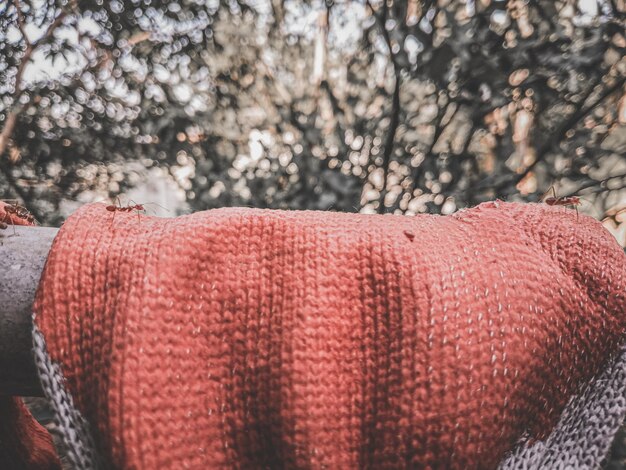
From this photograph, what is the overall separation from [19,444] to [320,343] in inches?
26.9

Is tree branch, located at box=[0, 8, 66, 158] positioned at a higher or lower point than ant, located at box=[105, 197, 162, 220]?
higher

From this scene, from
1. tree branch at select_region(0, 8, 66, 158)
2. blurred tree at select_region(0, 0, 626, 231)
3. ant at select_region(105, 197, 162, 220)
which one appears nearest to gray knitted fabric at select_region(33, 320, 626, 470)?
ant at select_region(105, 197, 162, 220)

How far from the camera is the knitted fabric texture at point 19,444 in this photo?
77cm

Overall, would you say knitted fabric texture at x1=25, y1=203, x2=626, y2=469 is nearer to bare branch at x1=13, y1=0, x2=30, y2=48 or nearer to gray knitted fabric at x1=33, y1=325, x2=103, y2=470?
gray knitted fabric at x1=33, y1=325, x2=103, y2=470

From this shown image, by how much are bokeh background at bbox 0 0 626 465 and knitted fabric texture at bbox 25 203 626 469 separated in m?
0.72

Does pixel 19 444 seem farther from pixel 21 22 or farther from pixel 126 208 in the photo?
pixel 21 22

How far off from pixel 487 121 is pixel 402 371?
3.34ft

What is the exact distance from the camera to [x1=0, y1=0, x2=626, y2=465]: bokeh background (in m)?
1.19

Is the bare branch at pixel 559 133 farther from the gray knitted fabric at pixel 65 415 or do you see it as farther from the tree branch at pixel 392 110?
the gray knitted fabric at pixel 65 415

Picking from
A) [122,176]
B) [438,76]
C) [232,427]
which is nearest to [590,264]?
[232,427]

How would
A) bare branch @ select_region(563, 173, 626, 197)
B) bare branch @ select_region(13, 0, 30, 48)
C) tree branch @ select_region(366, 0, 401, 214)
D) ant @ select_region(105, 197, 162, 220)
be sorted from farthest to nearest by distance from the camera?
bare branch @ select_region(13, 0, 30, 48) → tree branch @ select_region(366, 0, 401, 214) → bare branch @ select_region(563, 173, 626, 197) → ant @ select_region(105, 197, 162, 220)

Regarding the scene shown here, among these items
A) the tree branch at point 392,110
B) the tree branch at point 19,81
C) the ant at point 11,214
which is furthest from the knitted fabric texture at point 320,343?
the tree branch at point 19,81

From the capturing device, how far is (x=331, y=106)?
160cm

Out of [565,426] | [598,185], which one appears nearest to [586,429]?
[565,426]
